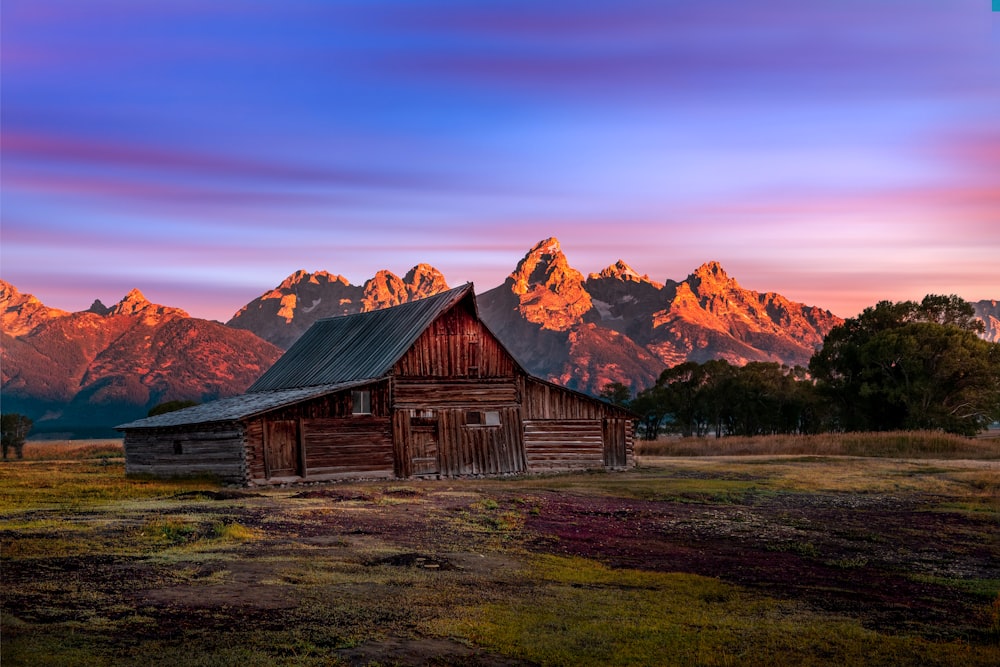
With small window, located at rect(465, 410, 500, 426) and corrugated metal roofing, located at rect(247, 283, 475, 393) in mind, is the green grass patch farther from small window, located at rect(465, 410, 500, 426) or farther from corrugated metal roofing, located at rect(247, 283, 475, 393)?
small window, located at rect(465, 410, 500, 426)

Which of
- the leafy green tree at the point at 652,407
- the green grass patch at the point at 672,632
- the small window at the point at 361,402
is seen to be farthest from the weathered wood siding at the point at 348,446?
the leafy green tree at the point at 652,407

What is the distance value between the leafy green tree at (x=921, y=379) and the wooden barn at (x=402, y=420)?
4197cm

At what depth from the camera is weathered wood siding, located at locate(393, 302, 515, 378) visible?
145 ft

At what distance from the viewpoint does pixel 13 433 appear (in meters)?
82.4

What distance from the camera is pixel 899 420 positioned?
84.6 m

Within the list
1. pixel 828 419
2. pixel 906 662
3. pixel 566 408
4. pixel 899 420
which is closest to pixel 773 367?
pixel 828 419

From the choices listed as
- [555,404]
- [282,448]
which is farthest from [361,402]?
[555,404]

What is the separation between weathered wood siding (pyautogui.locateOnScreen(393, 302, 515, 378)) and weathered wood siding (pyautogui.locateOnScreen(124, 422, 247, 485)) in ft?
27.2

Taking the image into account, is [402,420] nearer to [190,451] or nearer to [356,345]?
[356,345]

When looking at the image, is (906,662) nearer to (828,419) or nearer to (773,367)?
(828,419)

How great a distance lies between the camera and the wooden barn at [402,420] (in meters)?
39.1

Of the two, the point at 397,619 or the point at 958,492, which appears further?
the point at 958,492

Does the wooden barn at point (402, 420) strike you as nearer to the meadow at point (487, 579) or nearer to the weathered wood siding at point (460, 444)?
→ the weathered wood siding at point (460, 444)

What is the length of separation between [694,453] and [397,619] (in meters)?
59.2
